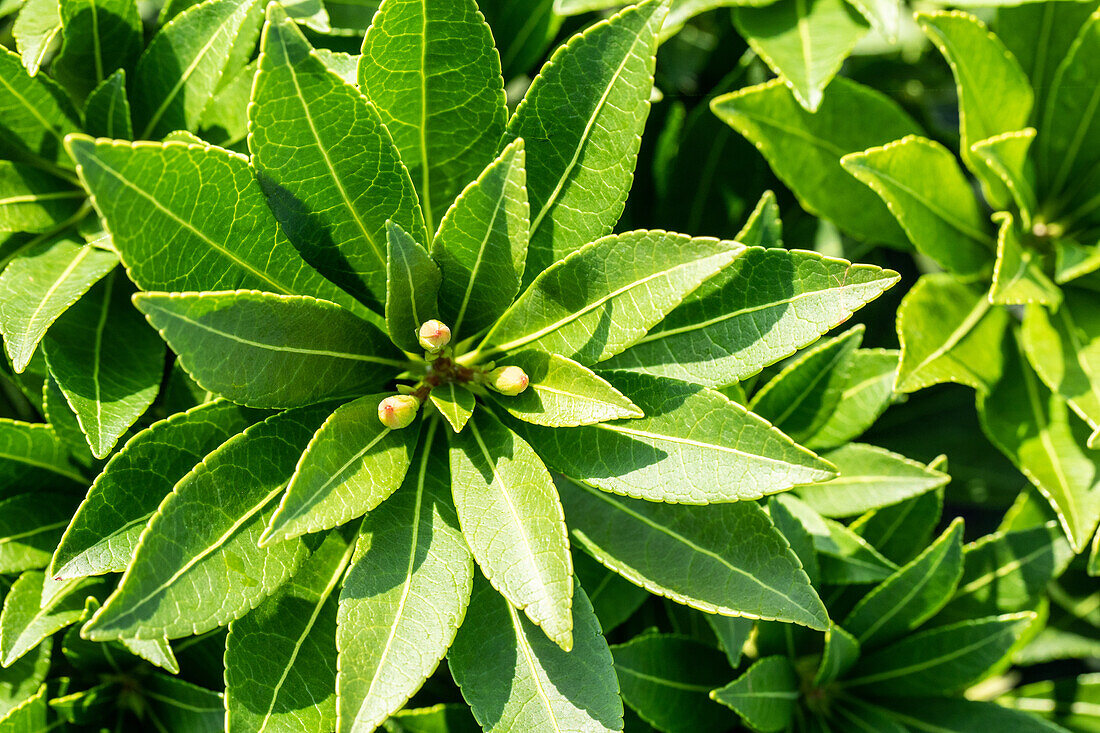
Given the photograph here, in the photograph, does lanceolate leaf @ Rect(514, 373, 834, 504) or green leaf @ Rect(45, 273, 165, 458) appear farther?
green leaf @ Rect(45, 273, 165, 458)

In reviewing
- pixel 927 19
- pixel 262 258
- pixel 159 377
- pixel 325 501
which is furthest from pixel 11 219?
pixel 927 19

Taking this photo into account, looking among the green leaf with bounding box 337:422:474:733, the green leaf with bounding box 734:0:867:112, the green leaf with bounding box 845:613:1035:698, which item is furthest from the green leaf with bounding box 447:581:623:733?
the green leaf with bounding box 734:0:867:112

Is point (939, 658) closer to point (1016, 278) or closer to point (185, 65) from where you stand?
point (1016, 278)

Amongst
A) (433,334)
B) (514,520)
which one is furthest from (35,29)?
(514,520)

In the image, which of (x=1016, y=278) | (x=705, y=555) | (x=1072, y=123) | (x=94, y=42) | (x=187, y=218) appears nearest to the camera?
(x=187, y=218)

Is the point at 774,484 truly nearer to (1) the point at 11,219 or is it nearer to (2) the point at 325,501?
(2) the point at 325,501

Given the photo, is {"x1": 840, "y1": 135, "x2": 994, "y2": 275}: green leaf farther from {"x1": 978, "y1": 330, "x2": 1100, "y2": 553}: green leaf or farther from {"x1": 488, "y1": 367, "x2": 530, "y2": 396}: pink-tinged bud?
{"x1": 488, "y1": 367, "x2": 530, "y2": 396}: pink-tinged bud

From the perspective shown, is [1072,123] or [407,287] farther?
[1072,123]
